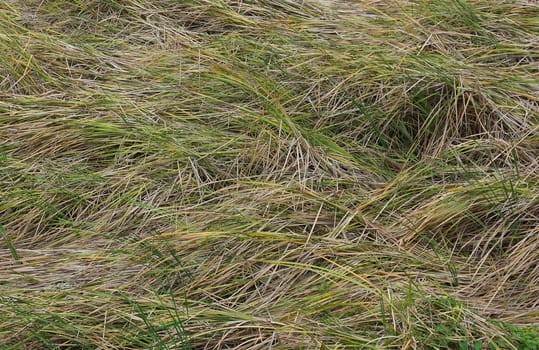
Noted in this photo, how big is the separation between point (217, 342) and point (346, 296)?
0.35m

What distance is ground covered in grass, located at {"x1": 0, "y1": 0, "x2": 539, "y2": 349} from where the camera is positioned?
222cm

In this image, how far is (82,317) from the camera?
2.23 meters

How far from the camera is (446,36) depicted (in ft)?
10.9

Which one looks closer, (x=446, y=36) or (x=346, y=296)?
(x=346, y=296)

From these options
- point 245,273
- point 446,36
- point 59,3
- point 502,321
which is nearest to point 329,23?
point 446,36

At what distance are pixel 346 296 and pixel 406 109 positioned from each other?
951mm

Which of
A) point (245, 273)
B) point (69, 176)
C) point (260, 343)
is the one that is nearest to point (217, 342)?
point (260, 343)

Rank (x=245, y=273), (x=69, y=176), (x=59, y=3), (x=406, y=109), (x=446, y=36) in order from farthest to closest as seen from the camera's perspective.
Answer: (x=59, y=3) < (x=446, y=36) < (x=406, y=109) < (x=69, y=176) < (x=245, y=273)

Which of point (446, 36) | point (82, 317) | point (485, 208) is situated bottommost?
point (82, 317)

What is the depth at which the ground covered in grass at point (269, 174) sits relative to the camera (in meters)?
2.22

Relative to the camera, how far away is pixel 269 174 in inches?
109

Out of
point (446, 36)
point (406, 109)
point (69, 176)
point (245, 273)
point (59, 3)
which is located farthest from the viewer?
point (59, 3)

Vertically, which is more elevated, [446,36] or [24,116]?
[446,36]

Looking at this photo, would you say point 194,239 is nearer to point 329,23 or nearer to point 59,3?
point 329,23
